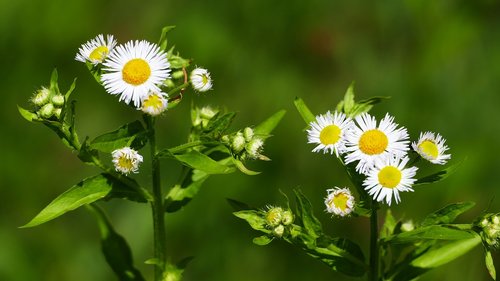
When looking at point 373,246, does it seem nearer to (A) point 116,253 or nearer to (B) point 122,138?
(B) point 122,138

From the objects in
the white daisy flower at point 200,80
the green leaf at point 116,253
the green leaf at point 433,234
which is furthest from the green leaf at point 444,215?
the green leaf at point 116,253

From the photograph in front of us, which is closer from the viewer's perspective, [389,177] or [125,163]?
[389,177]

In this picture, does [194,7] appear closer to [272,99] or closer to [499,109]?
[272,99]

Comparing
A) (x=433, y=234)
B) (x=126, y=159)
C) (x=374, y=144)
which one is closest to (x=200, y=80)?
(x=126, y=159)

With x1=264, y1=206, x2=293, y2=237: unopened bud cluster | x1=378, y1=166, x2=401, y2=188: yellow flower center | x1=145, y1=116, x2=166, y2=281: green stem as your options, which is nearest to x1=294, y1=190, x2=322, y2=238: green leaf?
x1=264, y1=206, x2=293, y2=237: unopened bud cluster

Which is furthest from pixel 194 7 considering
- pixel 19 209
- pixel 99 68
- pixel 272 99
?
pixel 99 68

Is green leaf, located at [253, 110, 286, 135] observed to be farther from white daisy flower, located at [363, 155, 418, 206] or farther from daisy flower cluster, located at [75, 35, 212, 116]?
white daisy flower, located at [363, 155, 418, 206]
